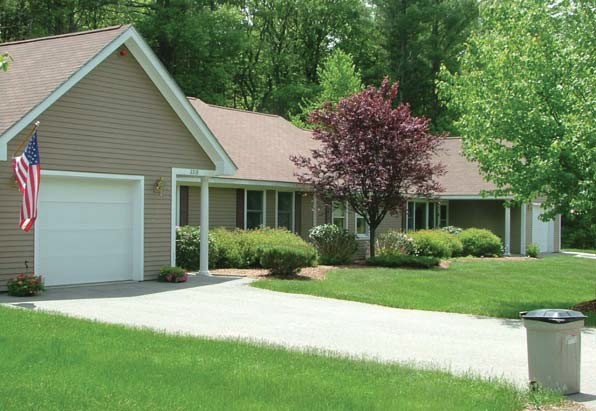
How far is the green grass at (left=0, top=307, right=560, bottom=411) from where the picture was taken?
7121 millimetres

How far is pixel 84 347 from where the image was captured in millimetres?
9430

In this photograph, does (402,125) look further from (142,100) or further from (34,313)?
(34,313)

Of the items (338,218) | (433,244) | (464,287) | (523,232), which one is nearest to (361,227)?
(338,218)

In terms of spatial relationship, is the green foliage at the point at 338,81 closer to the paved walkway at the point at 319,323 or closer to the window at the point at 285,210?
the window at the point at 285,210

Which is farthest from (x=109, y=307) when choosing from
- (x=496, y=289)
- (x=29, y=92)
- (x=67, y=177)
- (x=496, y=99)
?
(x=496, y=289)

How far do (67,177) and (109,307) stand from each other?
390 centimetres

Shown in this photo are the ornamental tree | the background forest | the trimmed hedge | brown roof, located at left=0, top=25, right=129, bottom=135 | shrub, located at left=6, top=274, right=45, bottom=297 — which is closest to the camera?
shrub, located at left=6, top=274, right=45, bottom=297

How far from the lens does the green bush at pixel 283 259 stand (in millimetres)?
20297

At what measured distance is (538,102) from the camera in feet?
51.0

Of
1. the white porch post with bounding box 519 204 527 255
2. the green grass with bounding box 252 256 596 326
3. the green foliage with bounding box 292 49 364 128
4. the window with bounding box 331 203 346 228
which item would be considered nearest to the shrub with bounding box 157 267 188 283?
the green grass with bounding box 252 256 596 326

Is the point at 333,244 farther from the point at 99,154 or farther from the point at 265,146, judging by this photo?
the point at 99,154

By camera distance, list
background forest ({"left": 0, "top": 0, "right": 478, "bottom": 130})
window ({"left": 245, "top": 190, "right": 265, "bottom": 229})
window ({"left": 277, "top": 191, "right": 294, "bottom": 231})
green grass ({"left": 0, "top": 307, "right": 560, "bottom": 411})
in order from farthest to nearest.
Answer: background forest ({"left": 0, "top": 0, "right": 478, "bottom": 130})
window ({"left": 277, "top": 191, "right": 294, "bottom": 231})
window ({"left": 245, "top": 190, "right": 265, "bottom": 229})
green grass ({"left": 0, "top": 307, "right": 560, "bottom": 411})

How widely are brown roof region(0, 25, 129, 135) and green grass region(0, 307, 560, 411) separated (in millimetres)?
6622

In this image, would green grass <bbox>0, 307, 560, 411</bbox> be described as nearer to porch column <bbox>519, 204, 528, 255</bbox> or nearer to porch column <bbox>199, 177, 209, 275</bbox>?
porch column <bbox>199, 177, 209, 275</bbox>
